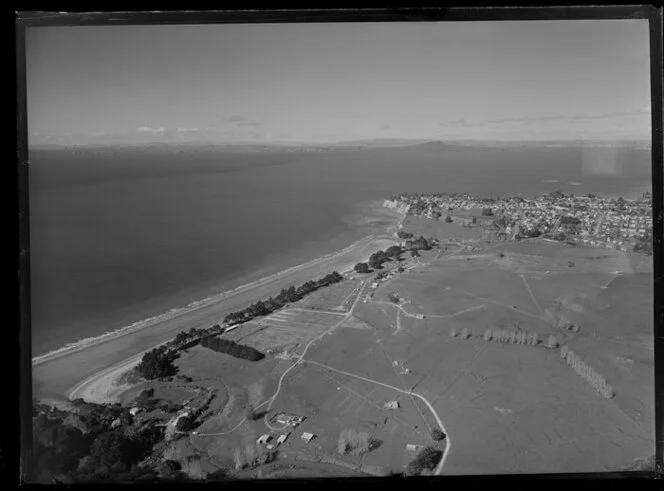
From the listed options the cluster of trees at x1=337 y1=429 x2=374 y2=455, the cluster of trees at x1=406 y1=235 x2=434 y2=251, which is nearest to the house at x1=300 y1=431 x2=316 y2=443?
the cluster of trees at x1=337 y1=429 x2=374 y2=455

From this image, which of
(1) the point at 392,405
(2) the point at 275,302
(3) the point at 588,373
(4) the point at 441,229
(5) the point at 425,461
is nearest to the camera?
(5) the point at 425,461

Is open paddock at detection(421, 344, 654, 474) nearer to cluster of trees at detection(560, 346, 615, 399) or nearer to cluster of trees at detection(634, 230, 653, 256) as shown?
cluster of trees at detection(560, 346, 615, 399)

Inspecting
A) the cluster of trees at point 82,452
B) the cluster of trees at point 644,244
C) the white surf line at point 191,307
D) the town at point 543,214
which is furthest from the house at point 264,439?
the cluster of trees at point 644,244

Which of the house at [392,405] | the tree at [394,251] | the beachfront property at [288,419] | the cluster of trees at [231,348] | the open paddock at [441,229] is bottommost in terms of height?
the beachfront property at [288,419]

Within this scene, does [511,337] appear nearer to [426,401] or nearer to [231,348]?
[426,401]

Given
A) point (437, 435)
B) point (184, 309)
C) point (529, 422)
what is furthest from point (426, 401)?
point (184, 309)

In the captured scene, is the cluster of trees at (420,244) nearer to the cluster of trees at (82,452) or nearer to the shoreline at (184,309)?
the shoreline at (184,309)
